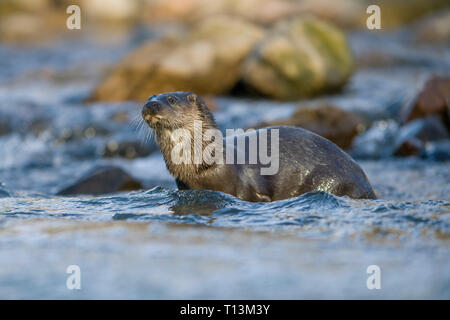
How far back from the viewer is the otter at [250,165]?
218 inches

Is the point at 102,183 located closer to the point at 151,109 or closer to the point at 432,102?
the point at 151,109

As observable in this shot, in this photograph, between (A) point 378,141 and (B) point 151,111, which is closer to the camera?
(B) point 151,111

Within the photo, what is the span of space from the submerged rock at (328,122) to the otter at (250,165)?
396 cm

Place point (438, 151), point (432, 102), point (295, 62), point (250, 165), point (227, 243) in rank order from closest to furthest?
point (227, 243) < point (250, 165) < point (438, 151) < point (432, 102) < point (295, 62)

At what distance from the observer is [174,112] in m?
5.53

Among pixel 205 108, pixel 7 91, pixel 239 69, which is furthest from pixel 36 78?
pixel 205 108

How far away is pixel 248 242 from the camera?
438 centimetres

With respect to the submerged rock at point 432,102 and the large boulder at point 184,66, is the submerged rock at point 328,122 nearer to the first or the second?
the submerged rock at point 432,102

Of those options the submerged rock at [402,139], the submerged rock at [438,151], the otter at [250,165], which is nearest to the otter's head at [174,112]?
the otter at [250,165]

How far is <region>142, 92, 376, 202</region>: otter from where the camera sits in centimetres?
553

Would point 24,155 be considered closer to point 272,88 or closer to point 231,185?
point 272,88

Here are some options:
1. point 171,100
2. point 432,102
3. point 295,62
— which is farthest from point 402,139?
point 171,100

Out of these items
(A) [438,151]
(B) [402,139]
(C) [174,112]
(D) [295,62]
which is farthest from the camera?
(D) [295,62]

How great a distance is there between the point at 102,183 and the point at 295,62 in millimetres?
6649
